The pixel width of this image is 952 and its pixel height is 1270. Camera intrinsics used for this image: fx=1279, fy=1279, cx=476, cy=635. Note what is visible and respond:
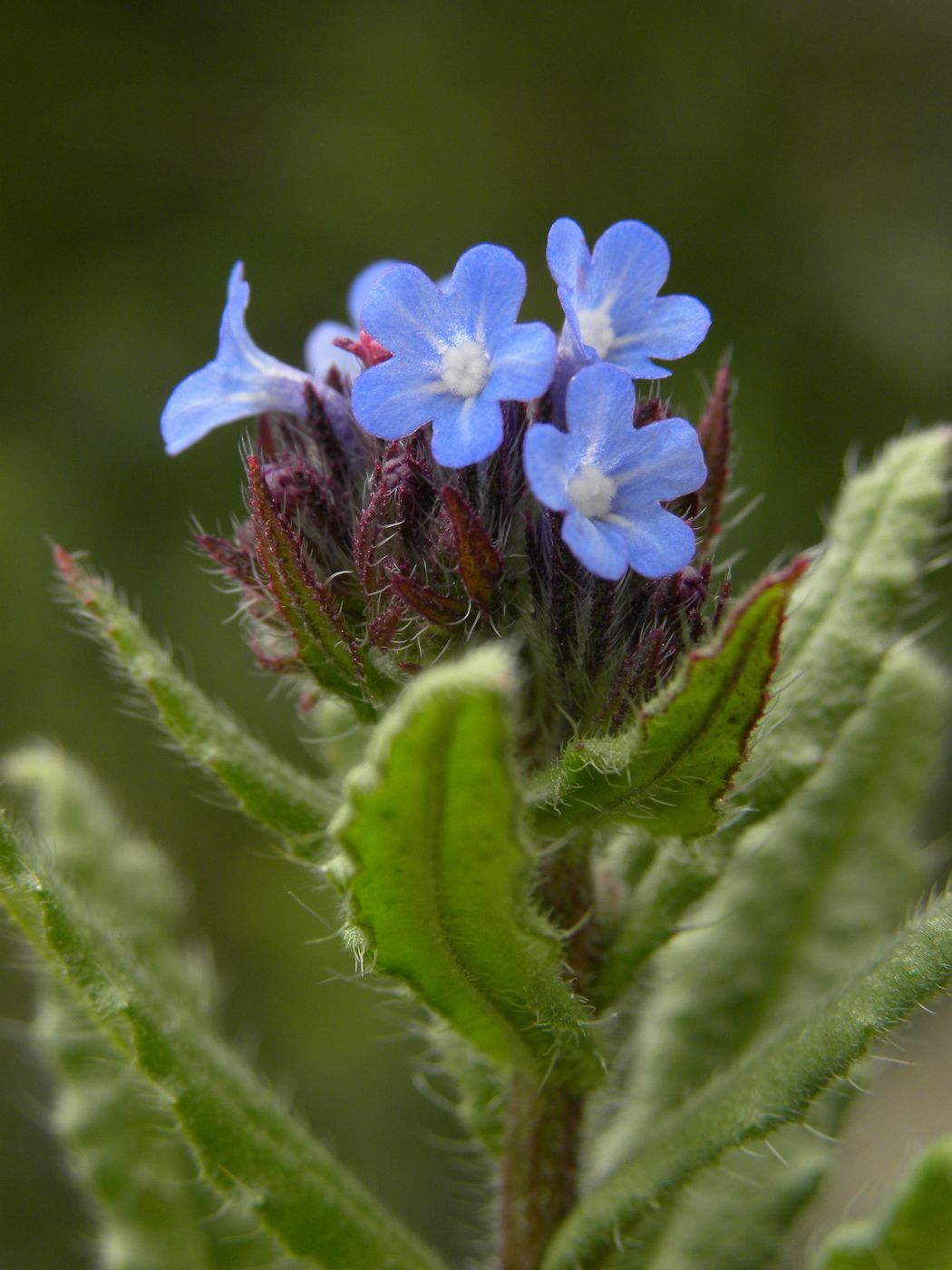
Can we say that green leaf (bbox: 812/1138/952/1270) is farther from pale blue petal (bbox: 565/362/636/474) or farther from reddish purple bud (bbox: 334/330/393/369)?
reddish purple bud (bbox: 334/330/393/369)

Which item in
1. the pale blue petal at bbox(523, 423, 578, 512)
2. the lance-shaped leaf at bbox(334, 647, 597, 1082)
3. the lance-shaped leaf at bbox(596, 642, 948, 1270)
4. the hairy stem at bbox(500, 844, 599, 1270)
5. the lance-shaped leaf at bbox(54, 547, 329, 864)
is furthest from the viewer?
the lance-shaped leaf at bbox(596, 642, 948, 1270)

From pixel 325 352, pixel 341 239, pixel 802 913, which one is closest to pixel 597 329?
pixel 325 352

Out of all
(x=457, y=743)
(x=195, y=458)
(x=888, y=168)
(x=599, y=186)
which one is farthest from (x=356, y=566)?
(x=888, y=168)

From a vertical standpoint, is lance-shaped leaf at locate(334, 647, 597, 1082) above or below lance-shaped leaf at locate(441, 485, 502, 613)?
below

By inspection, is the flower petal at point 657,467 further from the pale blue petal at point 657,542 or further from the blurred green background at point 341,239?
the blurred green background at point 341,239

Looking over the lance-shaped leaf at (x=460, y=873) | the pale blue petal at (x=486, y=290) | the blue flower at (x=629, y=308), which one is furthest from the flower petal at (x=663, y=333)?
the lance-shaped leaf at (x=460, y=873)

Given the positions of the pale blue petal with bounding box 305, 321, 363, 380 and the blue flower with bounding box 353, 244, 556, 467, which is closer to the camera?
the blue flower with bounding box 353, 244, 556, 467

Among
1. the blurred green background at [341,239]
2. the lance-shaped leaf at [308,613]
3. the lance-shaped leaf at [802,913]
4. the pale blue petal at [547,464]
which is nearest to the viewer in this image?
the pale blue petal at [547,464]

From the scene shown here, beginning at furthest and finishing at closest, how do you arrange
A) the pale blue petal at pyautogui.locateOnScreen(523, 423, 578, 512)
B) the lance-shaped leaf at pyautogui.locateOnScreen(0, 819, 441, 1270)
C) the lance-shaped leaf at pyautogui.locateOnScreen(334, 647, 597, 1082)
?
the lance-shaped leaf at pyautogui.locateOnScreen(0, 819, 441, 1270) → the pale blue petal at pyautogui.locateOnScreen(523, 423, 578, 512) → the lance-shaped leaf at pyautogui.locateOnScreen(334, 647, 597, 1082)

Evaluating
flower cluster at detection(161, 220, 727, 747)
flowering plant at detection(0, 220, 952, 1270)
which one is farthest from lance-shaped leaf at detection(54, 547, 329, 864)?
flower cluster at detection(161, 220, 727, 747)

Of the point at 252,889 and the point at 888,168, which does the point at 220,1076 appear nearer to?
the point at 252,889

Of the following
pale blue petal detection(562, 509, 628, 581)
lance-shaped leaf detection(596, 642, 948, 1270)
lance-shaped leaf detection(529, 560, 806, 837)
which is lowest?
lance-shaped leaf detection(596, 642, 948, 1270)
